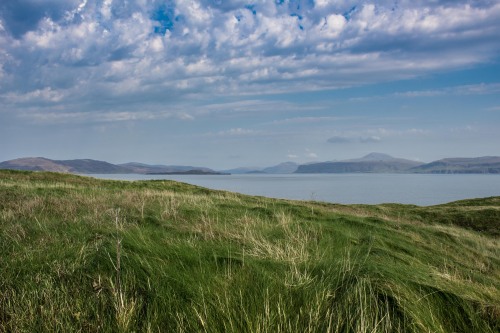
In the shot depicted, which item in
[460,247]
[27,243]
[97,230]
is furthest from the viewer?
[460,247]

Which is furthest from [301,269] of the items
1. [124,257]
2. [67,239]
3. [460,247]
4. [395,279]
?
[460,247]

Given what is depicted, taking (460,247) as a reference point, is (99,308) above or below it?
above

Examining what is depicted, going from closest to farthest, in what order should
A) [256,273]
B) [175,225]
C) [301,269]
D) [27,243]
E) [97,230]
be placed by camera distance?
1. [256,273]
2. [301,269]
3. [27,243]
4. [97,230]
5. [175,225]

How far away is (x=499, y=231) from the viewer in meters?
28.3

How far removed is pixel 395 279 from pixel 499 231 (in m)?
29.1

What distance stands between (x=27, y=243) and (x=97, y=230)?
134 cm

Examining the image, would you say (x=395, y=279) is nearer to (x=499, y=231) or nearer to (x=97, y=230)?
(x=97, y=230)

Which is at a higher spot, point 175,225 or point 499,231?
point 175,225

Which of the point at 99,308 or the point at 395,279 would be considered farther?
the point at 395,279

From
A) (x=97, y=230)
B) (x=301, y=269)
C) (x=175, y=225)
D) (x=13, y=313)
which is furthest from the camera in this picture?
(x=175, y=225)

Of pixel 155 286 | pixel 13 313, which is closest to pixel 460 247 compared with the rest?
pixel 155 286

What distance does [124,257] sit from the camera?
5590 millimetres

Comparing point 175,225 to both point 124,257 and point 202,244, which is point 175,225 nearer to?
point 202,244

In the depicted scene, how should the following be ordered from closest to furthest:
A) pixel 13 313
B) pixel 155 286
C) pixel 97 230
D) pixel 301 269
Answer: pixel 13 313
pixel 155 286
pixel 301 269
pixel 97 230
